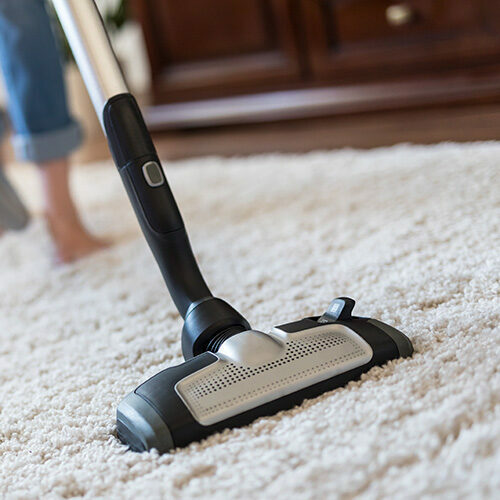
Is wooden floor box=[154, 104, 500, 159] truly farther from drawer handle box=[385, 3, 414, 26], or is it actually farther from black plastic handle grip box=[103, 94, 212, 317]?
black plastic handle grip box=[103, 94, 212, 317]

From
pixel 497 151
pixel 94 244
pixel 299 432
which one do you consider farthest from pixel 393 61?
pixel 299 432

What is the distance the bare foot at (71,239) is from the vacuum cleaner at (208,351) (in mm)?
471

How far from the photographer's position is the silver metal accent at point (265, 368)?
0.61 metres

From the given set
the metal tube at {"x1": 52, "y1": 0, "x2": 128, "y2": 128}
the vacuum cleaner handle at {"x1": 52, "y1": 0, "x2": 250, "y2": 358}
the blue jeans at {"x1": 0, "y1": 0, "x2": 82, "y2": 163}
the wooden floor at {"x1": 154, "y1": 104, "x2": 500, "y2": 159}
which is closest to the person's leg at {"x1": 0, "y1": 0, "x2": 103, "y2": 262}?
the blue jeans at {"x1": 0, "y1": 0, "x2": 82, "y2": 163}

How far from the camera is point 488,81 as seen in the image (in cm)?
160

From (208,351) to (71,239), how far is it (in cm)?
64

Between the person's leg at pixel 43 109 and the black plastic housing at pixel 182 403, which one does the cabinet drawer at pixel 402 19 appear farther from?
the black plastic housing at pixel 182 403

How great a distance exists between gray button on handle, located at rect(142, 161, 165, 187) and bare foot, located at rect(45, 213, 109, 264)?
0.51 metres

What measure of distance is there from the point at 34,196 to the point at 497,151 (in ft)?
3.96

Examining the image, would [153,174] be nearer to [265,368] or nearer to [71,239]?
[265,368]

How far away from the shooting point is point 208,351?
2.25 ft

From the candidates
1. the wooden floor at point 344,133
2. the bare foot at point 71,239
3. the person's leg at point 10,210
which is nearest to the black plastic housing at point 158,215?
the bare foot at point 71,239

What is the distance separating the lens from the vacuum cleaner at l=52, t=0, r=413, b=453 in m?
0.61

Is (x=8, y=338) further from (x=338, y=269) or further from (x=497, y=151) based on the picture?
(x=497, y=151)
